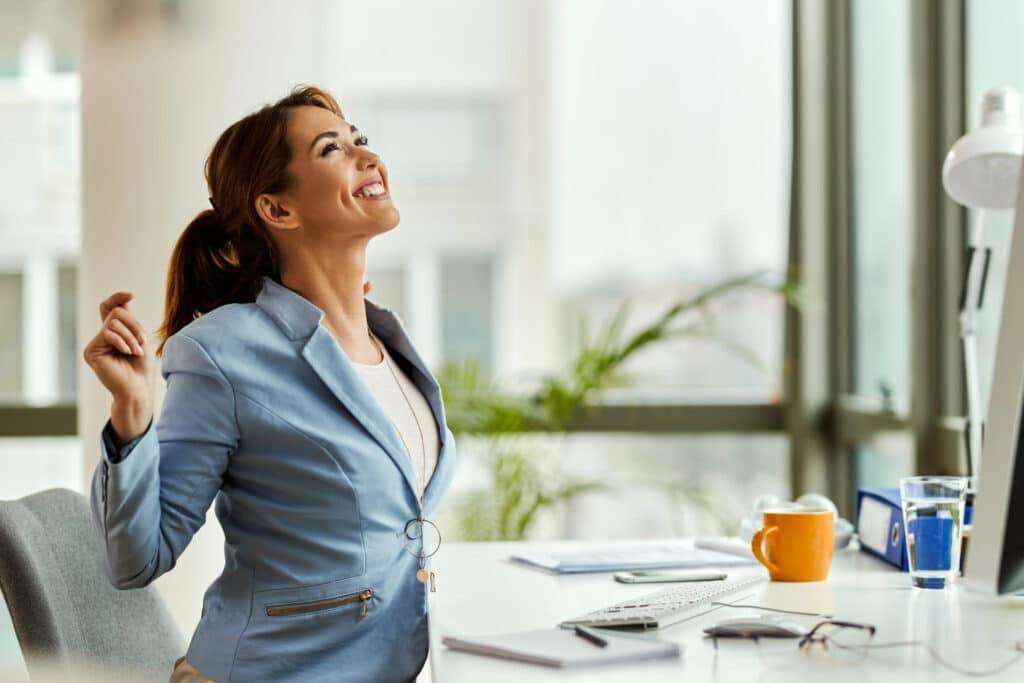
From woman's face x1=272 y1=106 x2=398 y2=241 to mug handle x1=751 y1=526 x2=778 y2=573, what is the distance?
24.7 inches

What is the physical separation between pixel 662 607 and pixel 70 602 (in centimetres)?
76

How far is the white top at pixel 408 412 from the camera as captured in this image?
1.53 metres

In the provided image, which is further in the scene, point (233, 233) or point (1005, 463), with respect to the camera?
point (233, 233)

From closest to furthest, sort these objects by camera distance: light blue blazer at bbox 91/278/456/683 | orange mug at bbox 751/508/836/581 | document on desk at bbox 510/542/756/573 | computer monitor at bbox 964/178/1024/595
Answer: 1. computer monitor at bbox 964/178/1024/595
2. light blue blazer at bbox 91/278/456/683
3. orange mug at bbox 751/508/836/581
4. document on desk at bbox 510/542/756/573

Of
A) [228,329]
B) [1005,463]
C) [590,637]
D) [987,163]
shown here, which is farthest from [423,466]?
[987,163]

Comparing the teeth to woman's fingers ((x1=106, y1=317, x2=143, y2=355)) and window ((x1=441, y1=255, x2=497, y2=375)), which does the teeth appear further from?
window ((x1=441, y1=255, x2=497, y2=375))

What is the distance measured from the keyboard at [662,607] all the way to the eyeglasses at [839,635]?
15 cm

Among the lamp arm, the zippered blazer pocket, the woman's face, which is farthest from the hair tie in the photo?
the lamp arm

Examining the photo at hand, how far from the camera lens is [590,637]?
A: 45.6 inches

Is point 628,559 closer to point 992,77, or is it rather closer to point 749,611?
point 749,611

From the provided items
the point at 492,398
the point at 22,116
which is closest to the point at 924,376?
the point at 492,398

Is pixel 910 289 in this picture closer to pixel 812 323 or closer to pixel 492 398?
pixel 812 323

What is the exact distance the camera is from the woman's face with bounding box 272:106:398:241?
153 centimetres

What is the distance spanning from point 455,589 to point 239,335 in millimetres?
429
